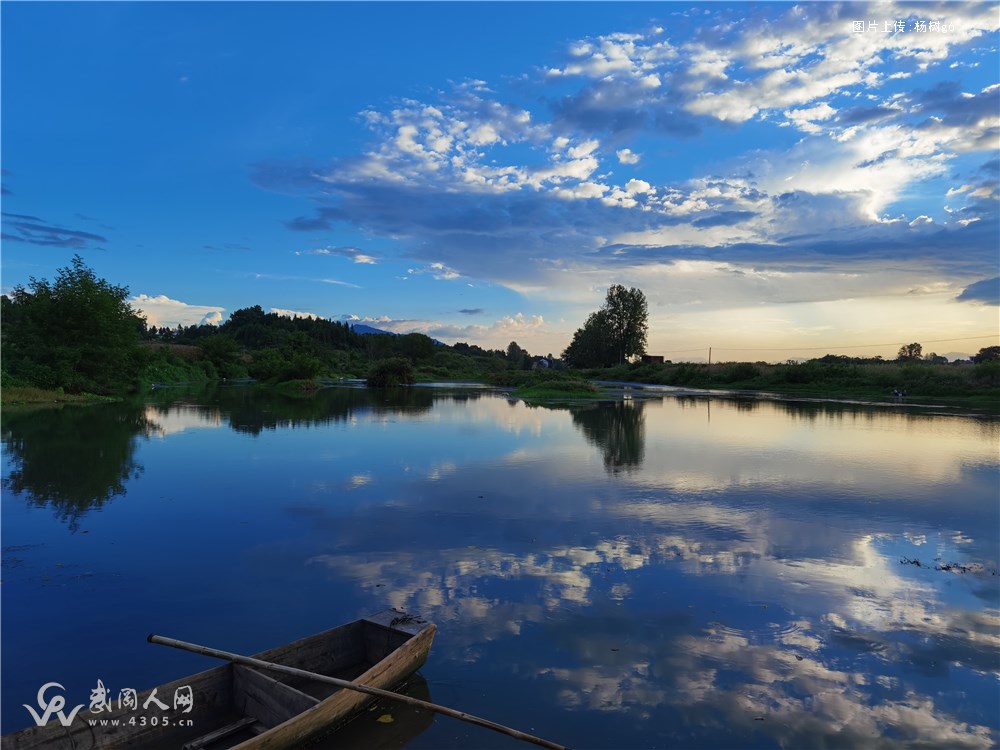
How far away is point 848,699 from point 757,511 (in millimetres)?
6878

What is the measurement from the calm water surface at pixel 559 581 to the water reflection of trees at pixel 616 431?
16.9 inches

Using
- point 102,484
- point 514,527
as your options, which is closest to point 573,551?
point 514,527

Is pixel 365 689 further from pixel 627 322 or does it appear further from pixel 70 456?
pixel 627 322

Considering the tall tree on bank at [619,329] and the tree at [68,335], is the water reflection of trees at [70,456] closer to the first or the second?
the tree at [68,335]

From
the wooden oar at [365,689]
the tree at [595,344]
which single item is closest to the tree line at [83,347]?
the wooden oar at [365,689]

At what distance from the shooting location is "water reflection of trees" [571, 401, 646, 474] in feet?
60.8

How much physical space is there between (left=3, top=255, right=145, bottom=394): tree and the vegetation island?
0.22ft

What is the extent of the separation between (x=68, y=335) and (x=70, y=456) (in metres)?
23.0

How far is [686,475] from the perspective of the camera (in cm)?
1619

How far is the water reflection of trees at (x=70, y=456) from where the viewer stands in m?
12.6

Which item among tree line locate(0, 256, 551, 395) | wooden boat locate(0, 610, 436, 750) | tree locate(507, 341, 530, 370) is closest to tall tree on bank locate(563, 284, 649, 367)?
tree locate(507, 341, 530, 370)

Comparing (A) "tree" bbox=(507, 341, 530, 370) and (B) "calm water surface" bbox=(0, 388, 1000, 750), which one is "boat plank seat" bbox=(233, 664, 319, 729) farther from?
(A) "tree" bbox=(507, 341, 530, 370)

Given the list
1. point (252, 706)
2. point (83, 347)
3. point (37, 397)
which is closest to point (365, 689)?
point (252, 706)

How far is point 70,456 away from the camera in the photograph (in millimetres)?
16672
